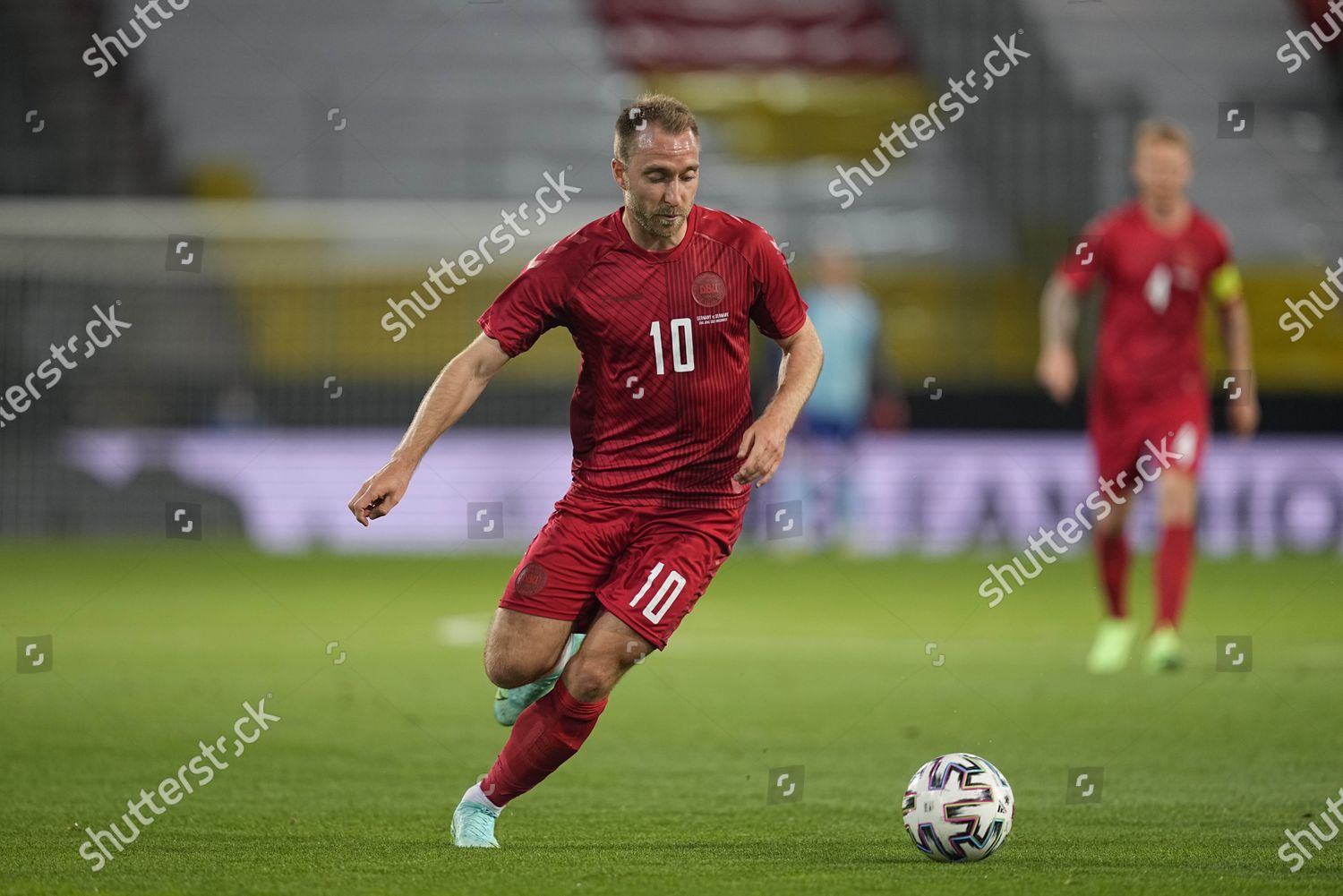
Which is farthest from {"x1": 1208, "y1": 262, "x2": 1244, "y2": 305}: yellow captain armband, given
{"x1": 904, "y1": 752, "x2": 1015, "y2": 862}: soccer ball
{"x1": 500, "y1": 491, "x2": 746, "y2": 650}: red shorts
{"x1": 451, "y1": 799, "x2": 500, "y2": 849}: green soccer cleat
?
{"x1": 451, "y1": 799, "x2": 500, "y2": 849}: green soccer cleat

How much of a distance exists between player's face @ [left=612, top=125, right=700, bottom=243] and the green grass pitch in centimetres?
176

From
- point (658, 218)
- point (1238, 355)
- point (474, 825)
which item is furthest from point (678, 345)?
point (1238, 355)

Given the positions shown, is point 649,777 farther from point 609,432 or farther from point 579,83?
point 579,83

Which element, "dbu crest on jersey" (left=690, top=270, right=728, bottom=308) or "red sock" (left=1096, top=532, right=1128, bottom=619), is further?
"red sock" (left=1096, top=532, right=1128, bottom=619)

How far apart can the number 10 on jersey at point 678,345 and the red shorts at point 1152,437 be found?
4.62 meters

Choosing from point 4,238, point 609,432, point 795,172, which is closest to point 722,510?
point 609,432

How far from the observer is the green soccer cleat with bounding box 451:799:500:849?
510 centimetres

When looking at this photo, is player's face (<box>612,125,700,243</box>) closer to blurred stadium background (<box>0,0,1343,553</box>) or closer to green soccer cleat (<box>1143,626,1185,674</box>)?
green soccer cleat (<box>1143,626,1185,674</box>)

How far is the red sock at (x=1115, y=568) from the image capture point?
9.34 metres

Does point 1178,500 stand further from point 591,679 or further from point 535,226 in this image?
point 535,226

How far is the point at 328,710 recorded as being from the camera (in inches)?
319

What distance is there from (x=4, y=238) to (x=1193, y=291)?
12.1 metres

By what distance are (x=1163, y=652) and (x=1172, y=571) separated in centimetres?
41

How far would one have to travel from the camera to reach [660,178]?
5070mm
